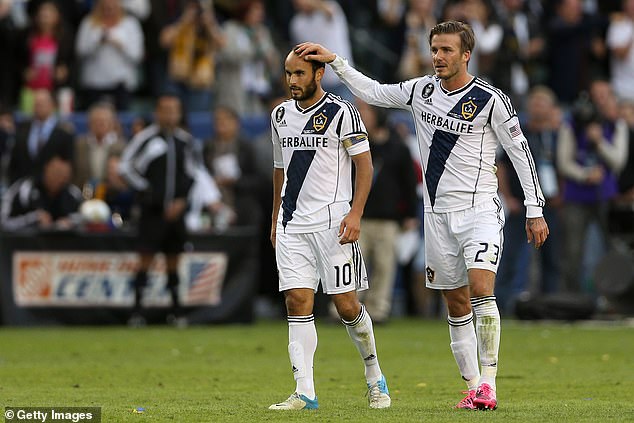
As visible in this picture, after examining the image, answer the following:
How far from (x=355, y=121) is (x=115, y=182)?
31.6ft

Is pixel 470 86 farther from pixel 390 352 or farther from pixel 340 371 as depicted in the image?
pixel 390 352

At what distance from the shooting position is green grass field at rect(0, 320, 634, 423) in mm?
8844

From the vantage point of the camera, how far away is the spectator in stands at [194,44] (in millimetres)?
20031

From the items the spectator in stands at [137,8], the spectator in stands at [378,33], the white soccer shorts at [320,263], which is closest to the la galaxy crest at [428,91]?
the white soccer shorts at [320,263]

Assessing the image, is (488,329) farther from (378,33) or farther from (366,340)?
(378,33)

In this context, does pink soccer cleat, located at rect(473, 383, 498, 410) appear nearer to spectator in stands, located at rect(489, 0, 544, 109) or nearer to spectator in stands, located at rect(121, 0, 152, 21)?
spectator in stands, located at rect(489, 0, 544, 109)

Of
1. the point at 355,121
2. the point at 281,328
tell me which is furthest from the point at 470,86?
the point at 281,328

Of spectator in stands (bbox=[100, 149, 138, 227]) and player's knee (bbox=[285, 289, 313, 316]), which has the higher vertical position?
spectator in stands (bbox=[100, 149, 138, 227])

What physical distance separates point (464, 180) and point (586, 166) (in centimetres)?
999

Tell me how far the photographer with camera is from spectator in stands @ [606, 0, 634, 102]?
254 centimetres

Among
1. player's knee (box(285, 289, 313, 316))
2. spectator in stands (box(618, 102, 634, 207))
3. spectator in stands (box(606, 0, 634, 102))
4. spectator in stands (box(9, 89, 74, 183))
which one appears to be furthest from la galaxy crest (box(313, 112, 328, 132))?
spectator in stands (box(606, 0, 634, 102))

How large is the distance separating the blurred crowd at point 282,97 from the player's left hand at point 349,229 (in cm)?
868

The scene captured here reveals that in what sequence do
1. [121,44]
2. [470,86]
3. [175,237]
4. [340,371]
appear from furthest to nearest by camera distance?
1. [121,44]
2. [175,237]
3. [340,371]
4. [470,86]

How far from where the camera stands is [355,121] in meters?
9.21
